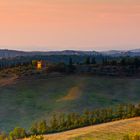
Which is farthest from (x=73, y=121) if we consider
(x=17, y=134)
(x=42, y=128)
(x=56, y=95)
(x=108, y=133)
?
(x=56, y=95)

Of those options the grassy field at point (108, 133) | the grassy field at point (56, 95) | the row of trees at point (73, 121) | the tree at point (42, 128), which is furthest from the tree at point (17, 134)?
the grassy field at point (56, 95)

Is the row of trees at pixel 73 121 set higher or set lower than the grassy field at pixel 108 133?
lower

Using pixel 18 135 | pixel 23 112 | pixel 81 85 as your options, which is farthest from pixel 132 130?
pixel 81 85

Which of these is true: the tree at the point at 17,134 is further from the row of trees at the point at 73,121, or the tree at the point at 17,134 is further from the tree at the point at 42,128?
the tree at the point at 42,128

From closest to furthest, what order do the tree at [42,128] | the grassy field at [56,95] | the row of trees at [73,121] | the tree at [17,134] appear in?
the tree at [17,134] < the row of trees at [73,121] < the tree at [42,128] < the grassy field at [56,95]

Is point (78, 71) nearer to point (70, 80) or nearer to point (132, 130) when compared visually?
point (70, 80)

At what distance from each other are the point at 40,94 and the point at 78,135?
40.6 m

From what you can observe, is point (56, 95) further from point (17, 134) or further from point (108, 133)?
point (108, 133)

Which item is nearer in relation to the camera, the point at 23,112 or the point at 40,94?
the point at 23,112

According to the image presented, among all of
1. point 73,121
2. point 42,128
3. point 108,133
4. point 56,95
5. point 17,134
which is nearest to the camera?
point 108,133

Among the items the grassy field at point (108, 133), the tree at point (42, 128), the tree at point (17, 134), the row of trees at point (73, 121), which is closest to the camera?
the grassy field at point (108, 133)

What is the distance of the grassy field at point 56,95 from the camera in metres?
71.4

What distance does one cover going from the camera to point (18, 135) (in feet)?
164

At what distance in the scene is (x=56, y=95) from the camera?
8431 cm
